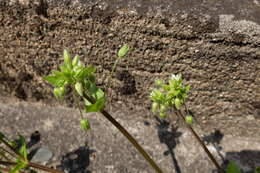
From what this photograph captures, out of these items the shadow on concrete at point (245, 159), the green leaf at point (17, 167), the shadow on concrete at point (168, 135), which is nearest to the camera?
the green leaf at point (17, 167)

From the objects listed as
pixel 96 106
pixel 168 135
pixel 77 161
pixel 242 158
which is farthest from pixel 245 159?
pixel 96 106

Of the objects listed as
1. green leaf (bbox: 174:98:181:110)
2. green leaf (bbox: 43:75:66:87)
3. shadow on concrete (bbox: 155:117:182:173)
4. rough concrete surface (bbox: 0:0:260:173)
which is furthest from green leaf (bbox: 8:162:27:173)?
shadow on concrete (bbox: 155:117:182:173)

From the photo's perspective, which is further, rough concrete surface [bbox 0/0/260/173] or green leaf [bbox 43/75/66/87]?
rough concrete surface [bbox 0/0/260/173]

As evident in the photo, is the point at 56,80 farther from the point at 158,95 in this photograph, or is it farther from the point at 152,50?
the point at 152,50

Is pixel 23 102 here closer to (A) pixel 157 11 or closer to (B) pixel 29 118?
(B) pixel 29 118

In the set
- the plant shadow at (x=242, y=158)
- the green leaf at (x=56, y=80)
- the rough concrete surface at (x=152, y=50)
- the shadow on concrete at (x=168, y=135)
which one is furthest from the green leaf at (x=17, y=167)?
the plant shadow at (x=242, y=158)

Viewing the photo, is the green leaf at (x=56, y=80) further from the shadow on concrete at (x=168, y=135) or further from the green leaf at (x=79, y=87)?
the shadow on concrete at (x=168, y=135)

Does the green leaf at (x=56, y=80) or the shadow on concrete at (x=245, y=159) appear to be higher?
the green leaf at (x=56, y=80)

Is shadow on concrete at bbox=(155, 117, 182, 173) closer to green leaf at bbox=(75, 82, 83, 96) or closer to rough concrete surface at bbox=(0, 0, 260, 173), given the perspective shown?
rough concrete surface at bbox=(0, 0, 260, 173)
